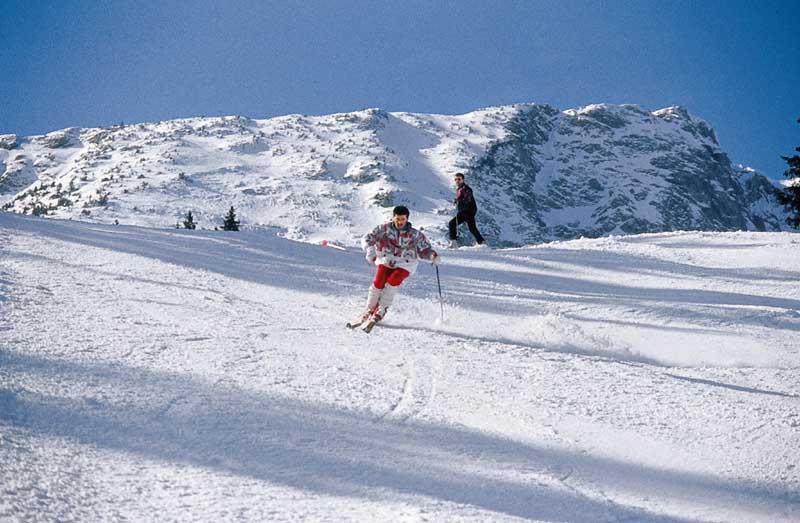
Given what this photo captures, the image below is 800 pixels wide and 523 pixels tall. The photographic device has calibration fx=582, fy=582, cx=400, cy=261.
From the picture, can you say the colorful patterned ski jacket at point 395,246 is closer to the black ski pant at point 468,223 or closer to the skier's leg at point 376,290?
the skier's leg at point 376,290

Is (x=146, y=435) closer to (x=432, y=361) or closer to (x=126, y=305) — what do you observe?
(x=432, y=361)

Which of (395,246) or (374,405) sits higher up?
(395,246)

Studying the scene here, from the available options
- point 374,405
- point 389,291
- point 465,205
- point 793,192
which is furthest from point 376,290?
point 793,192

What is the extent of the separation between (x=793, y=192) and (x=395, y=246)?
32.8 meters

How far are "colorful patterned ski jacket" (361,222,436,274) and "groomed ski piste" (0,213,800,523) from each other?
88cm

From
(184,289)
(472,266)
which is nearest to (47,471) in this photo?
(184,289)

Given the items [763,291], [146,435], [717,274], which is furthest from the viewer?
[717,274]

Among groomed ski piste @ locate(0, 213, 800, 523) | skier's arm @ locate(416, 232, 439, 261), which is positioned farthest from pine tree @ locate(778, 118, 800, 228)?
skier's arm @ locate(416, 232, 439, 261)

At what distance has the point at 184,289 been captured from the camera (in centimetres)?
877

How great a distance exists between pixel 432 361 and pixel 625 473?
8.46 feet

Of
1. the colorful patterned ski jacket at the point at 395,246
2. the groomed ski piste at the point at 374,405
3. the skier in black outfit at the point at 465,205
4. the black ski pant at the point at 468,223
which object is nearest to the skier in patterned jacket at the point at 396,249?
the colorful patterned ski jacket at the point at 395,246

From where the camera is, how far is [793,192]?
3234 centimetres

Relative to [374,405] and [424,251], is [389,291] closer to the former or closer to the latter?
[424,251]

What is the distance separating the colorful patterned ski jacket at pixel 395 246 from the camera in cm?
815
